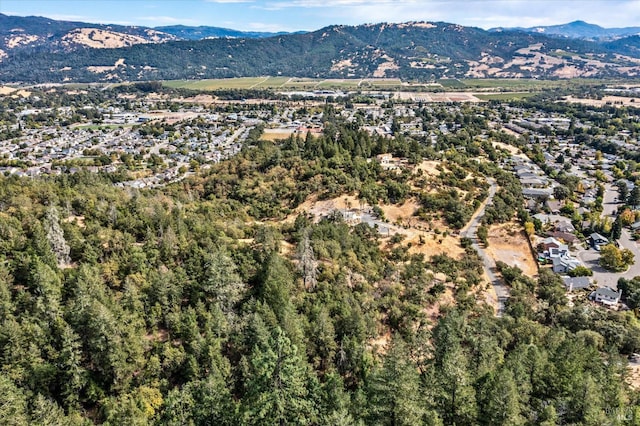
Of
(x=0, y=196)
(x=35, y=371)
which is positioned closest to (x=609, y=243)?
(x=35, y=371)

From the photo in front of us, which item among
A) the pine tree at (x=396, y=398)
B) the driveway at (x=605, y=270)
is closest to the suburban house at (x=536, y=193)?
the driveway at (x=605, y=270)

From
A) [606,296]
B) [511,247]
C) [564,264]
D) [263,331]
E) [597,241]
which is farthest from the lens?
[597,241]

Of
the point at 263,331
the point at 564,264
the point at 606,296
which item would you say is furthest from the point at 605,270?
the point at 263,331

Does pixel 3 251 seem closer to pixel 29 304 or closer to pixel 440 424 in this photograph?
pixel 29 304

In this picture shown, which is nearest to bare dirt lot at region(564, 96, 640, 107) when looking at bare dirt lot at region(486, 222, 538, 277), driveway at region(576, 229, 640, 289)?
driveway at region(576, 229, 640, 289)

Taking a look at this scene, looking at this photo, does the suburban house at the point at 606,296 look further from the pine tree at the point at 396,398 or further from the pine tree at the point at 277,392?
the pine tree at the point at 277,392

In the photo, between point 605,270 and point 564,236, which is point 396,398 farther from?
point 564,236
